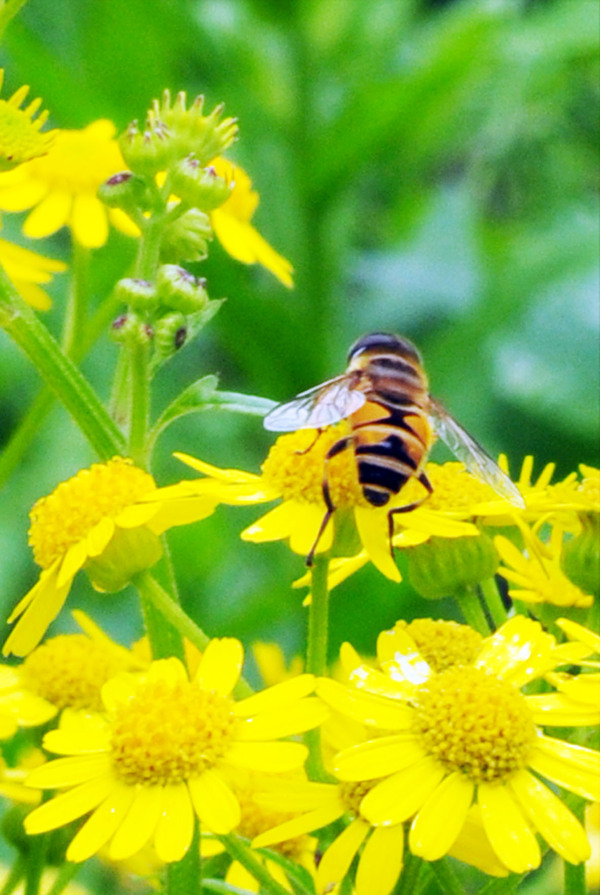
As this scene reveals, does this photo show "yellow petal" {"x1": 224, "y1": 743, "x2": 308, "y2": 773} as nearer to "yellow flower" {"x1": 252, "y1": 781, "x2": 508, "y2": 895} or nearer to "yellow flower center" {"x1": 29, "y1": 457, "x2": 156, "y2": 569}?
"yellow flower" {"x1": 252, "y1": 781, "x2": 508, "y2": 895}

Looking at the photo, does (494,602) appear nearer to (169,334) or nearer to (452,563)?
(452,563)

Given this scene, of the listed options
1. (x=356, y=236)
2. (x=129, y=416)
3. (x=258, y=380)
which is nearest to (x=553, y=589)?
(x=129, y=416)

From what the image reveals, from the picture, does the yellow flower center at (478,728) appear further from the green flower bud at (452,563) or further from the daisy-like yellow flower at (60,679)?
the daisy-like yellow flower at (60,679)

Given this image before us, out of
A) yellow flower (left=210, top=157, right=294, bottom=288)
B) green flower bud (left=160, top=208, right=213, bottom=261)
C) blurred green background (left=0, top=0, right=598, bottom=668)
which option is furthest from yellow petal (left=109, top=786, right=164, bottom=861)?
blurred green background (left=0, top=0, right=598, bottom=668)

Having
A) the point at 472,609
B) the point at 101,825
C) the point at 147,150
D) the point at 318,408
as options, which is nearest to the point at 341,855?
the point at 101,825

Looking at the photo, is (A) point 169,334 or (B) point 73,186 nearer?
(A) point 169,334

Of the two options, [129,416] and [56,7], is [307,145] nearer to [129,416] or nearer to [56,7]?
[56,7]
